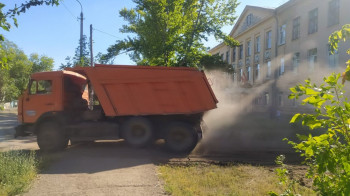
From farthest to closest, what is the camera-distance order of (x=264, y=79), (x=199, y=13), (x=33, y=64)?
(x=33, y=64)
(x=264, y=79)
(x=199, y=13)

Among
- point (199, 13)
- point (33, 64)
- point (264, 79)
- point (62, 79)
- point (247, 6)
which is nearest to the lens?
point (62, 79)

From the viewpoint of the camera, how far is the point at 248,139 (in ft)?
46.2

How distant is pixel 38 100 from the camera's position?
11.1 m

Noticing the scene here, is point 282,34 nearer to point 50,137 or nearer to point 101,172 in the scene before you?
point 50,137

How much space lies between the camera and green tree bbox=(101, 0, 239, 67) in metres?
19.7

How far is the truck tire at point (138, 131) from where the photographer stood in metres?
11.1

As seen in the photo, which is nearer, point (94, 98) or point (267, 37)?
point (94, 98)

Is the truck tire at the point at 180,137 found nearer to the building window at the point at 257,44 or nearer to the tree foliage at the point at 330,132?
the tree foliage at the point at 330,132

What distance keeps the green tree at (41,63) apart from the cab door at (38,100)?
1601 inches

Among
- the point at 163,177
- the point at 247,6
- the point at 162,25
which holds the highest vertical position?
the point at 247,6

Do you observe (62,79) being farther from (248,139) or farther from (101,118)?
(248,139)

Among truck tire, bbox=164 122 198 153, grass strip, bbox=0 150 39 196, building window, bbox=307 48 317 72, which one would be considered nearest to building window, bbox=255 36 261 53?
building window, bbox=307 48 317 72

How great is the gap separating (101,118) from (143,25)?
34.4 feet

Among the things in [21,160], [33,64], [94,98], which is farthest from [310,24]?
[33,64]
